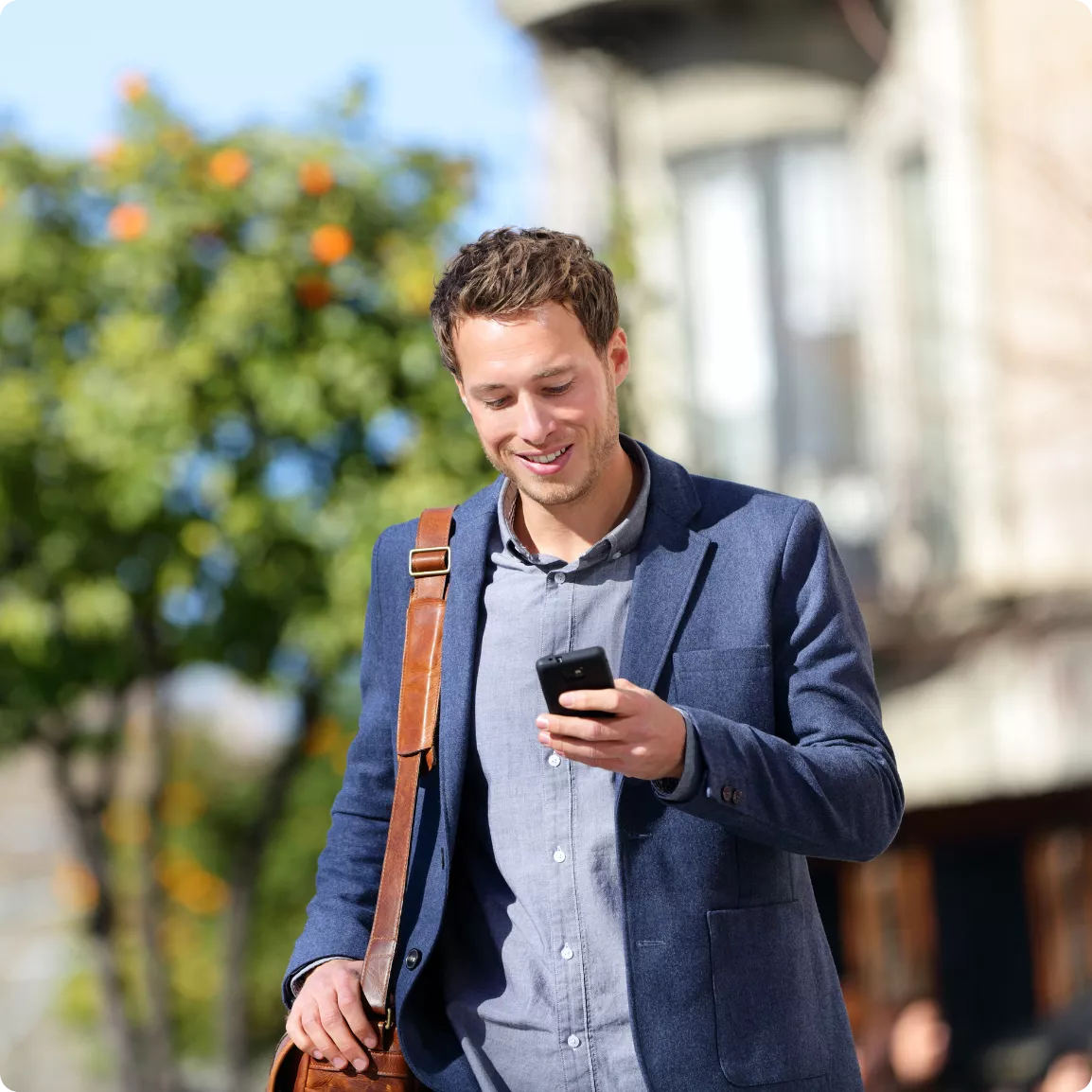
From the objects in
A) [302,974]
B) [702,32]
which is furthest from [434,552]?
[702,32]

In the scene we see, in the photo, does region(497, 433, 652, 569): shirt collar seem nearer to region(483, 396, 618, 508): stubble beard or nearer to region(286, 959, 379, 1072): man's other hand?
region(483, 396, 618, 508): stubble beard

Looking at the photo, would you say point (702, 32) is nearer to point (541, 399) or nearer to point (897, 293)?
point (897, 293)

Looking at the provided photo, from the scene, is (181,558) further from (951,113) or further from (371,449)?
(951,113)

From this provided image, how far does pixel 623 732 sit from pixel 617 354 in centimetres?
68

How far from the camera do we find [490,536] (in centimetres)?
252

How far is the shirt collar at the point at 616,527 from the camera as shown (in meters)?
2.37

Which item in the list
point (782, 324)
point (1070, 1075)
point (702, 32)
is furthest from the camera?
point (702, 32)

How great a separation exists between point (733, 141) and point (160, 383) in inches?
202

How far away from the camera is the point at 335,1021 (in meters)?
2.35

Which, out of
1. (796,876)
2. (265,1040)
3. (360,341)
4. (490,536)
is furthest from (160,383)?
(265,1040)

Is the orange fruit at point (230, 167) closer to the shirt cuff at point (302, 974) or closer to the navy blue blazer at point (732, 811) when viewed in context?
the navy blue blazer at point (732, 811)

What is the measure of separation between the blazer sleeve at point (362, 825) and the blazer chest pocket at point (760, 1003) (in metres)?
0.55

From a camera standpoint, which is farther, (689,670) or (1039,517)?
(1039,517)

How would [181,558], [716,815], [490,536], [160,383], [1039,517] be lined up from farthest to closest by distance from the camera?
[1039,517] < [181,558] < [160,383] < [490,536] < [716,815]
